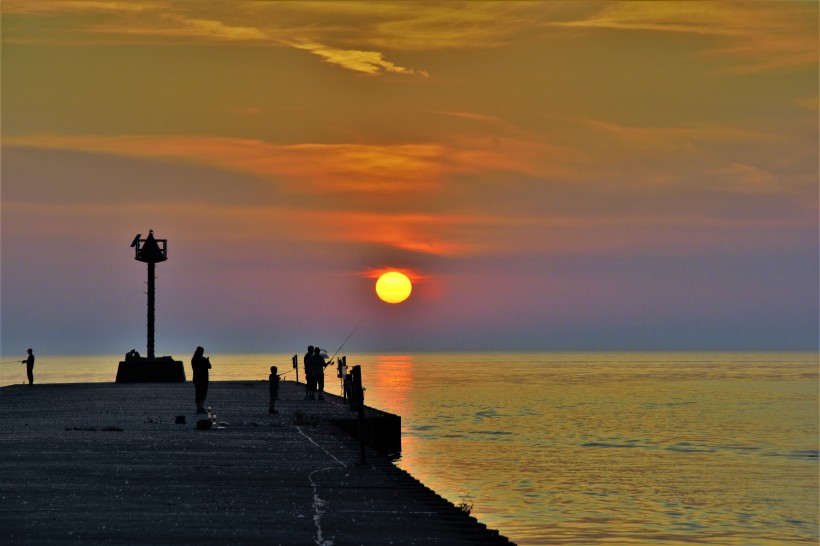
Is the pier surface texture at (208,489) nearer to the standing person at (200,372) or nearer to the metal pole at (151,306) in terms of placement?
the standing person at (200,372)

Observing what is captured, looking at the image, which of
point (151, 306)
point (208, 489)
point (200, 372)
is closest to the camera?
point (208, 489)

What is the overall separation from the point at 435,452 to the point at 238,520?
105 ft

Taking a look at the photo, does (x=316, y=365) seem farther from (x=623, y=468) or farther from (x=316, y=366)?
(x=623, y=468)

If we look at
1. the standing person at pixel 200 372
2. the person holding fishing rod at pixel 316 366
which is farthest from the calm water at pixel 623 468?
the standing person at pixel 200 372

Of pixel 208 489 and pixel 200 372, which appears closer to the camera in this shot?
pixel 208 489

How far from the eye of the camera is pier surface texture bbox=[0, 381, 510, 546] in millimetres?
12680

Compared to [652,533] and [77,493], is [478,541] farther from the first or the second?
[652,533]

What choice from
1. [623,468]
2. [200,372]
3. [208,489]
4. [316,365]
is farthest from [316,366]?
[208,489]

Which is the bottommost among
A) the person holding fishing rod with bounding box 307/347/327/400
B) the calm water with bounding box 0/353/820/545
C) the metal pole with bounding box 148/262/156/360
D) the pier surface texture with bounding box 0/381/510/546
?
the calm water with bounding box 0/353/820/545

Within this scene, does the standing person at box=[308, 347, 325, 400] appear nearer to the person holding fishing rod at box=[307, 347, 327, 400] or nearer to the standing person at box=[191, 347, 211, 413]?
the person holding fishing rod at box=[307, 347, 327, 400]

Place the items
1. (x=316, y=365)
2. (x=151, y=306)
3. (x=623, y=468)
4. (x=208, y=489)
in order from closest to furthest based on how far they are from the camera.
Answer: (x=208, y=489), (x=623, y=468), (x=316, y=365), (x=151, y=306)

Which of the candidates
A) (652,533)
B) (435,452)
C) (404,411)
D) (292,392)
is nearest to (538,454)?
(435,452)

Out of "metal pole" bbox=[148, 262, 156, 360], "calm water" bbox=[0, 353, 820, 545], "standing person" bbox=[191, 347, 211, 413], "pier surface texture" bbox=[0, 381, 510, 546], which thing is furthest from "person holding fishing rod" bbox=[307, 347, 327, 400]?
"metal pole" bbox=[148, 262, 156, 360]

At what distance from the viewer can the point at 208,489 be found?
16156 mm
